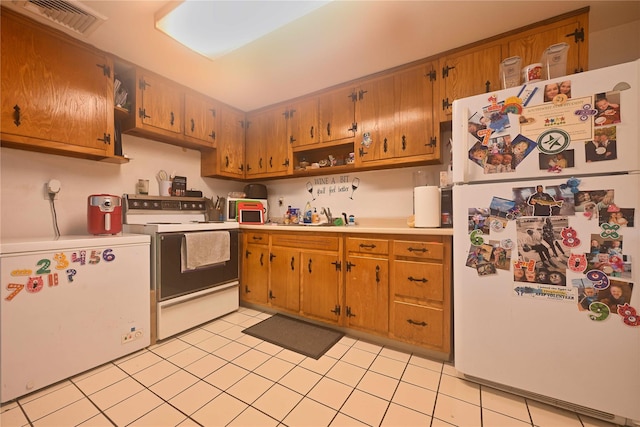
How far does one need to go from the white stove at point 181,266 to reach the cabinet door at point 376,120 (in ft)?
5.19

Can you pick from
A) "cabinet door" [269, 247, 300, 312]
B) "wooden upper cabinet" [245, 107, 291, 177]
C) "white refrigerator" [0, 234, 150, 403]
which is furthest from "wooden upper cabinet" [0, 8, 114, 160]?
"cabinet door" [269, 247, 300, 312]

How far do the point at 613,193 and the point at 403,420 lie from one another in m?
1.53

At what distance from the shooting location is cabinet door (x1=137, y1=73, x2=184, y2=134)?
236 centimetres

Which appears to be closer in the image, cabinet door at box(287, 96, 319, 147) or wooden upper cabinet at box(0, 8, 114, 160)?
wooden upper cabinet at box(0, 8, 114, 160)

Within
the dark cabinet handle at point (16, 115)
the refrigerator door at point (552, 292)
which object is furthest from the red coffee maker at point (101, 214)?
the refrigerator door at point (552, 292)

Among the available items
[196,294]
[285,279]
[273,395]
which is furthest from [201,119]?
[273,395]

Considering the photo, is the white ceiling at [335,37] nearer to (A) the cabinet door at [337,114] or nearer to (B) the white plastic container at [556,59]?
(A) the cabinet door at [337,114]

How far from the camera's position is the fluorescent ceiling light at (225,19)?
59.9 inches

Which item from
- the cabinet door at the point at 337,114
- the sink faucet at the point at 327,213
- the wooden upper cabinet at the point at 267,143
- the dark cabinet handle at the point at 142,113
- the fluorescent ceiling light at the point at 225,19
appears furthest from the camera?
the wooden upper cabinet at the point at 267,143

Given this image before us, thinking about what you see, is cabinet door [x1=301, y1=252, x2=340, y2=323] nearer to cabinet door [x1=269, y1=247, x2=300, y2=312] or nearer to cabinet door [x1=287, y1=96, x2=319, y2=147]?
cabinet door [x1=269, y1=247, x2=300, y2=312]

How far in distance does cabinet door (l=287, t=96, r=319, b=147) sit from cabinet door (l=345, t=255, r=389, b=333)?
58.2 inches

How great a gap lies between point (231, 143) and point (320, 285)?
211 cm

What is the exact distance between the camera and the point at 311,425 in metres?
1.25

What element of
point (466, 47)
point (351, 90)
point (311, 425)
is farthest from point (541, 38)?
point (311, 425)
